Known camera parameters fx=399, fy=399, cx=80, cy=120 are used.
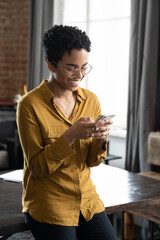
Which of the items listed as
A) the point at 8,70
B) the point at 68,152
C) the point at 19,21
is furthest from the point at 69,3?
the point at 68,152

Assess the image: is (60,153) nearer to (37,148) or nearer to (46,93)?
(37,148)

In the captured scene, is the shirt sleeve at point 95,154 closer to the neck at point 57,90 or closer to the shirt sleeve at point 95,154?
the shirt sleeve at point 95,154

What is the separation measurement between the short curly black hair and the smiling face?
18mm

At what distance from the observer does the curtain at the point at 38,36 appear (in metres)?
4.64

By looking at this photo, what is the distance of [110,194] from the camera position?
6.80 ft

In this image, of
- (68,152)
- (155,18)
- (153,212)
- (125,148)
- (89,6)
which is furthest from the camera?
(89,6)

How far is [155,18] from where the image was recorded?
11.1 ft

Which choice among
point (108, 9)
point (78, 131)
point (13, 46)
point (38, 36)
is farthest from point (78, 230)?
point (13, 46)

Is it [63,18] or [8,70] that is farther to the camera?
[8,70]

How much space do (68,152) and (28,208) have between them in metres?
0.29

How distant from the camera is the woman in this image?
5.10 feet

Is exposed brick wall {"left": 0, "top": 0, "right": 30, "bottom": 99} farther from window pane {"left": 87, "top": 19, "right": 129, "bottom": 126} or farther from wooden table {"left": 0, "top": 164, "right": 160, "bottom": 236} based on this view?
wooden table {"left": 0, "top": 164, "right": 160, "bottom": 236}

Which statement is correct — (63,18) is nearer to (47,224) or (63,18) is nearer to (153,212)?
(153,212)

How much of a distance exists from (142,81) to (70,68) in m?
1.98
